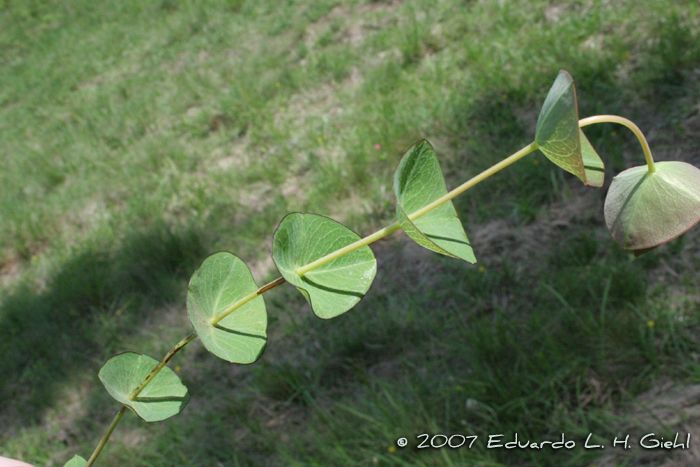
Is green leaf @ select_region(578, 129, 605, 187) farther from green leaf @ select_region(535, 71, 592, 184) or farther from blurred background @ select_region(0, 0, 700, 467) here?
blurred background @ select_region(0, 0, 700, 467)

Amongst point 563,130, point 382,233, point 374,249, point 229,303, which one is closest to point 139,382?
point 229,303

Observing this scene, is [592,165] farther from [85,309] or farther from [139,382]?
[85,309]

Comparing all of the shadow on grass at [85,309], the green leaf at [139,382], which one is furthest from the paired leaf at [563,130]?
the shadow on grass at [85,309]

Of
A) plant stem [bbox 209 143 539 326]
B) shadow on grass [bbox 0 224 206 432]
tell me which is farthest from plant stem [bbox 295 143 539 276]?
shadow on grass [bbox 0 224 206 432]

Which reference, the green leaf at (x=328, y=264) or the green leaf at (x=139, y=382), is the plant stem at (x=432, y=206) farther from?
the green leaf at (x=139, y=382)

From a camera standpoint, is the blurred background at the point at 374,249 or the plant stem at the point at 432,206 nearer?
the plant stem at the point at 432,206

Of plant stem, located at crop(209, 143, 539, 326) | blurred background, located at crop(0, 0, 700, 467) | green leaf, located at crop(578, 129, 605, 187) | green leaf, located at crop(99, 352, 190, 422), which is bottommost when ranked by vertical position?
blurred background, located at crop(0, 0, 700, 467)

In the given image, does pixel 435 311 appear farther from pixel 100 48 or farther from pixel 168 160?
pixel 100 48
